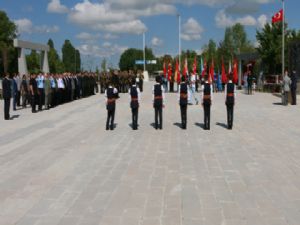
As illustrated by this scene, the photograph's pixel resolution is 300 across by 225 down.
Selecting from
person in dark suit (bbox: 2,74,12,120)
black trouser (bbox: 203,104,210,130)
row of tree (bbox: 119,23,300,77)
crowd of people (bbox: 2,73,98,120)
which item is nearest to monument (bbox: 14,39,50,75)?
crowd of people (bbox: 2,73,98,120)

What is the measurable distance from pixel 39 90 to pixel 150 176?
50.1 feet

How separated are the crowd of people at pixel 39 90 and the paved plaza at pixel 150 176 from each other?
182 inches

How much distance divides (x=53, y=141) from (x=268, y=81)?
2980 cm

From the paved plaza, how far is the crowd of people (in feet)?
15.2

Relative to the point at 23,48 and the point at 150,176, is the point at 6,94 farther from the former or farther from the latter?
the point at 23,48

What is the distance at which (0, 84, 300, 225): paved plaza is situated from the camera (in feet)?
19.1

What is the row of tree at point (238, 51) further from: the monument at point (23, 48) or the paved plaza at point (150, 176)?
the paved plaza at point (150, 176)

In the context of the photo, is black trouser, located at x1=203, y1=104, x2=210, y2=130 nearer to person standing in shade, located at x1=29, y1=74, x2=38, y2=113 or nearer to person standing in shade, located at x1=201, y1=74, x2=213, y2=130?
person standing in shade, located at x1=201, y1=74, x2=213, y2=130

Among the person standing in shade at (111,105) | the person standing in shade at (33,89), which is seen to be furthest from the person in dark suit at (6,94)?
the person standing in shade at (111,105)

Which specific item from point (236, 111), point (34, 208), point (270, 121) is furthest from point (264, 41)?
point (34, 208)

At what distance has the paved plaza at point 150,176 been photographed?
5828 mm

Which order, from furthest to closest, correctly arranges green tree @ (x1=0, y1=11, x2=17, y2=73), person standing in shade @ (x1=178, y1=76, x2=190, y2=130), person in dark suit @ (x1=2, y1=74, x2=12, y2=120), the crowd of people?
green tree @ (x1=0, y1=11, x2=17, y2=73)
the crowd of people
person in dark suit @ (x1=2, y1=74, x2=12, y2=120)
person standing in shade @ (x1=178, y1=76, x2=190, y2=130)

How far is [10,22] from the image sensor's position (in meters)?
80.2

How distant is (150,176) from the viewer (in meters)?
7.93
